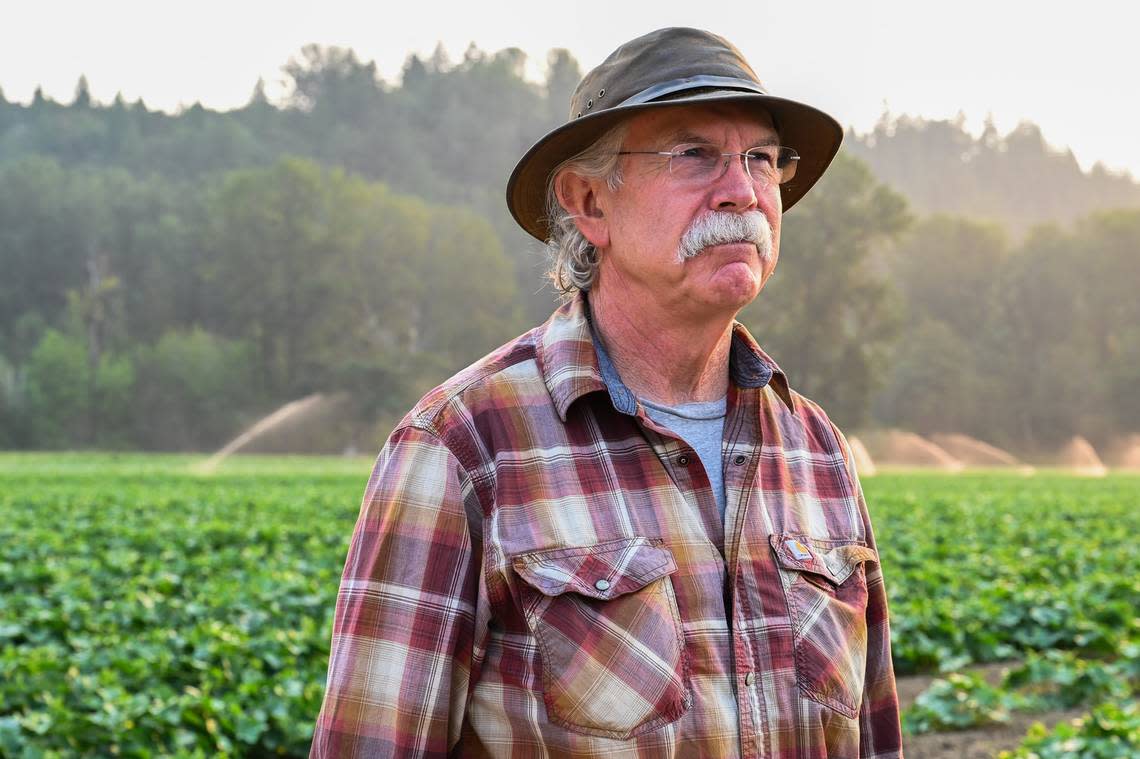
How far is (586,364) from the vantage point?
1991mm

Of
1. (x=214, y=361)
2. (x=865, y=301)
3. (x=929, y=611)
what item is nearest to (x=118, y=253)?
(x=214, y=361)

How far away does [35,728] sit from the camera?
4672mm

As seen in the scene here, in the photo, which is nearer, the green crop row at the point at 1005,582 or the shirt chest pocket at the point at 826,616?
the shirt chest pocket at the point at 826,616

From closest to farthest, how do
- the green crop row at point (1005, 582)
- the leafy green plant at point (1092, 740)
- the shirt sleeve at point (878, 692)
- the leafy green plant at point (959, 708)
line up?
the shirt sleeve at point (878, 692) < the leafy green plant at point (1092, 740) < the leafy green plant at point (959, 708) < the green crop row at point (1005, 582)

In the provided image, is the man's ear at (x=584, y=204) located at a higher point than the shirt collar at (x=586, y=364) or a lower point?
higher

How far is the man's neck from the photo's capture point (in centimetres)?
210

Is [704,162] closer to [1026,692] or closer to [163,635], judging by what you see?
[163,635]

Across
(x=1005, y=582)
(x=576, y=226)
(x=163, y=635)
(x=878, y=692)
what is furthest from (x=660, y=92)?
(x=1005, y=582)

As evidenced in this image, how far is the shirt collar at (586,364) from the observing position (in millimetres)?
1959

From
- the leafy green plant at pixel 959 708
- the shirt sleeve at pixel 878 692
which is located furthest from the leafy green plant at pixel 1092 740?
the shirt sleeve at pixel 878 692

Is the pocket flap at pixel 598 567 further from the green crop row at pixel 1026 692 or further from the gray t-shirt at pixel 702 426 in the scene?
the green crop row at pixel 1026 692

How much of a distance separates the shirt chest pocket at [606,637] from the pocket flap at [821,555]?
0.24m

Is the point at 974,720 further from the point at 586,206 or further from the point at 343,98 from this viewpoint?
the point at 343,98

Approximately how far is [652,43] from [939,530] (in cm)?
1236
